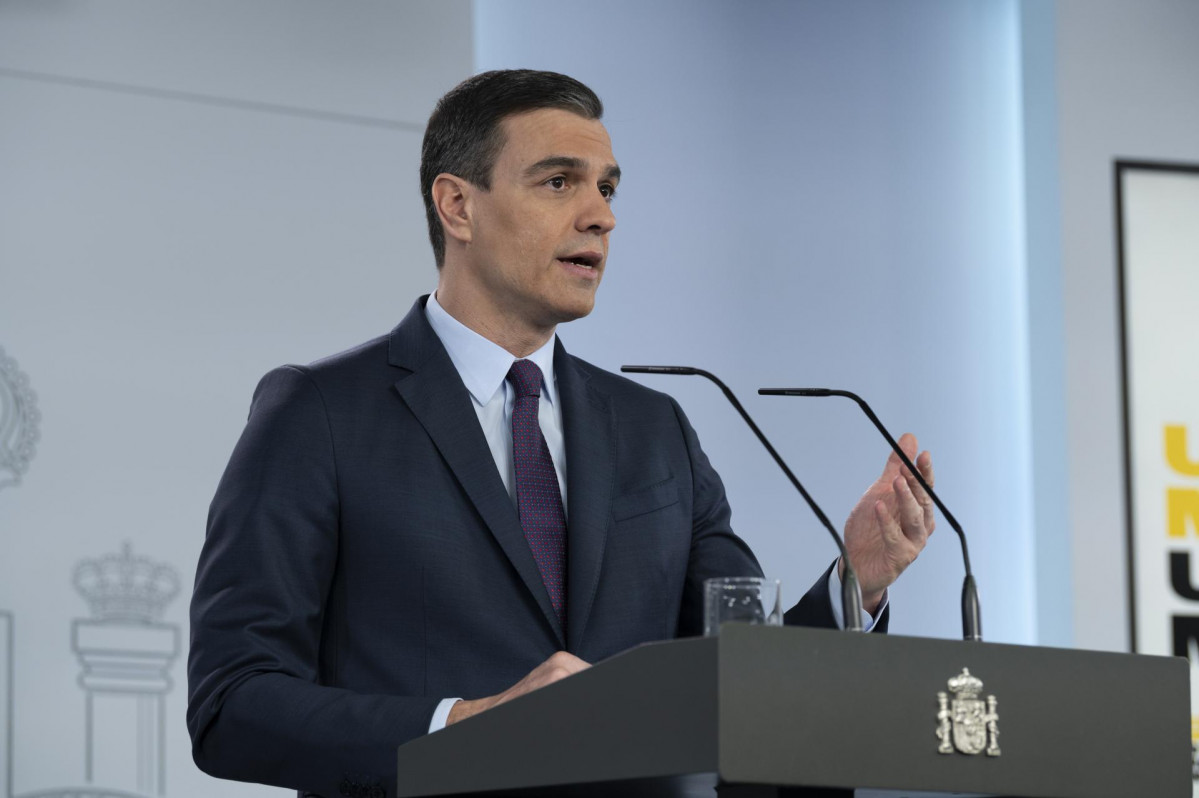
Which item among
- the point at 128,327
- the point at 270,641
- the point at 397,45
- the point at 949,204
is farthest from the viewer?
the point at 949,204

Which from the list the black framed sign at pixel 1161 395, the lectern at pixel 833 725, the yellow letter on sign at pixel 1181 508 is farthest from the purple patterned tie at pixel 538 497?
the yellow letter on sign at pixel 1181 508

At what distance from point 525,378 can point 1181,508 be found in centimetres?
290

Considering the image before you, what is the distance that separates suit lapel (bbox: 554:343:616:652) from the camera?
1.92 metres

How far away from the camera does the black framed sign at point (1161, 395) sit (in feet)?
14.2

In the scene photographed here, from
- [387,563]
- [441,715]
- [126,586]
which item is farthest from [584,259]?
[126,586]

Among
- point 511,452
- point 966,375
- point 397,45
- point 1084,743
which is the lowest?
point 1084,743

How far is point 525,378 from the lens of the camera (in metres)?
2.12

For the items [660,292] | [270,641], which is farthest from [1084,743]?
[660,292]

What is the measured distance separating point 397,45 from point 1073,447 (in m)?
2.20

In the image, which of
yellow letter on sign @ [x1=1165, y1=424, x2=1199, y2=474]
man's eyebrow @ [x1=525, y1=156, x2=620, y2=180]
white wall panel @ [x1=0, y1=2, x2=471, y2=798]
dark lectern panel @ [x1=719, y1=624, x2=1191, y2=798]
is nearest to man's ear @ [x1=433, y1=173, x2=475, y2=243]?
man's eyebrow @ [x1=525, y1=156, x2=620, y2=180]

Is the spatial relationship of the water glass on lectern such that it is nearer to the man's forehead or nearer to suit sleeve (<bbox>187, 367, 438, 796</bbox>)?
suit sleeve (<bbox>187, 367, 438, 796</bbox>)

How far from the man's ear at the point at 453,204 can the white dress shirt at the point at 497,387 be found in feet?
0.39

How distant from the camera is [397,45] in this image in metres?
4.03

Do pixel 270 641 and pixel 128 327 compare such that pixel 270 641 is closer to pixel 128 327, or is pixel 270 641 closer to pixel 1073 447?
pixel 128 327
